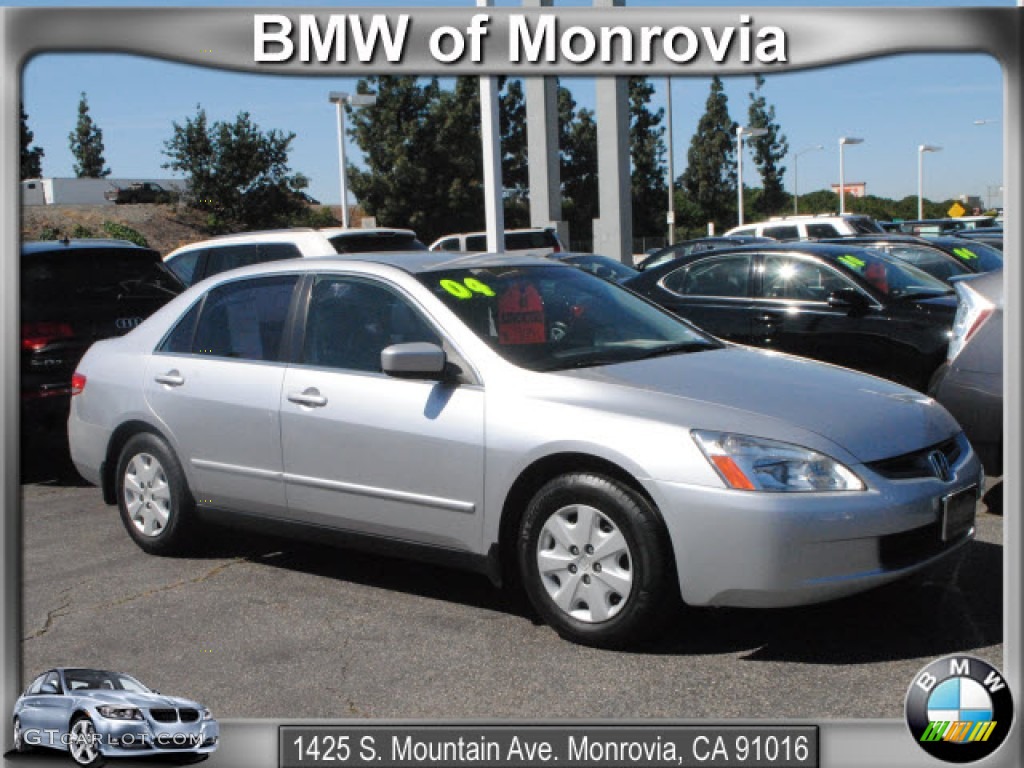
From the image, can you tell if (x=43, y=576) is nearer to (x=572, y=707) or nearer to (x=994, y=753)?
(x=572, y=707)

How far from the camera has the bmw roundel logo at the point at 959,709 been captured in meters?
2.95

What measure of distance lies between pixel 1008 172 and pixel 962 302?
3046mm

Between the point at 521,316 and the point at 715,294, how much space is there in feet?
14.6

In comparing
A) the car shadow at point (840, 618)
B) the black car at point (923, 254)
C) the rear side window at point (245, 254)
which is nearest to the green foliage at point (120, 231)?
the rear side window at point (245, 254)

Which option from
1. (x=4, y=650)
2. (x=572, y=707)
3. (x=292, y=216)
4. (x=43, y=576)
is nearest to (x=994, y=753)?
(x=572, y=707)

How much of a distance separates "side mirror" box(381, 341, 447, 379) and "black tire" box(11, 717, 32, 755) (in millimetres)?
1826

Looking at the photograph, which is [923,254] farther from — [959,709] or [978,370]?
[959,709]

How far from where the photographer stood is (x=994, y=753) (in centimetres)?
300

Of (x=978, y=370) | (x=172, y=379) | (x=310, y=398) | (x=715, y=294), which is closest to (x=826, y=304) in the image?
(x=715, y=294)

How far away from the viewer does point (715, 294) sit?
896 cm

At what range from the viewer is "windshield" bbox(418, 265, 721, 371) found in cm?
463

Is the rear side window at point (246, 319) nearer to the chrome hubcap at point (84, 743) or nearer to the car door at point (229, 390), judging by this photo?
the car door at point (229, 390)

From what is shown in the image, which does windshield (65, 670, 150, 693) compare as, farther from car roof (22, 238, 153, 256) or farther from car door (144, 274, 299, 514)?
car roof (22, 238, 153, 256)

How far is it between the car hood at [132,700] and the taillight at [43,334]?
495 centimetres
